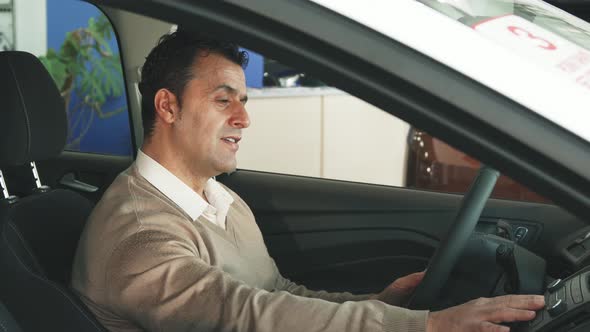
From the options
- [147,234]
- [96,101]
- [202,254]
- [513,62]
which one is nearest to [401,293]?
[202,254]

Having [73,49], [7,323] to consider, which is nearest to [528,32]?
[7,323]

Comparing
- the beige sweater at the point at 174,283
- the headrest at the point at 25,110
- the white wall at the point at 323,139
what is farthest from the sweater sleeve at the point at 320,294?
the white wall at the point at 323,139

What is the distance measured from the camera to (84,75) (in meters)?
5.69

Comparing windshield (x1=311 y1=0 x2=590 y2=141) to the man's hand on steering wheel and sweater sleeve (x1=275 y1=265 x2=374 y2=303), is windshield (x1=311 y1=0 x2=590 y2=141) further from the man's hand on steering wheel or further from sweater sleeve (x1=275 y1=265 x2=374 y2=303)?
sweater sleeve (x1=275 y1=265 x2=374 y2=303)

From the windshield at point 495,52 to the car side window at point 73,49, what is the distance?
4.73 meters

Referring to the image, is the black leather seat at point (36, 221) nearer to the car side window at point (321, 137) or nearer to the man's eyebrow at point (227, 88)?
the man's eyebrow at point (227, 88)

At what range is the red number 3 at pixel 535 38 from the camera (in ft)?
2.97

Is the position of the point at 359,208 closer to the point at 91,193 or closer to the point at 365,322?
the point at 91,193

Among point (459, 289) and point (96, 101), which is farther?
point (96, 101)

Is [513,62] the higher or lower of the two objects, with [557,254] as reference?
higher

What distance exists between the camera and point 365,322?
1.18 metres

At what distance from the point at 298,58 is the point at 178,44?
90 centimetres

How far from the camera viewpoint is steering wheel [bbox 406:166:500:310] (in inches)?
56.4

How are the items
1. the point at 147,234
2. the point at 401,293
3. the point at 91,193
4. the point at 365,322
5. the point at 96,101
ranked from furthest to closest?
the point at 96,101
the point at 91,193
the point at 401,293
the point at 147,234
the point at 365,322
